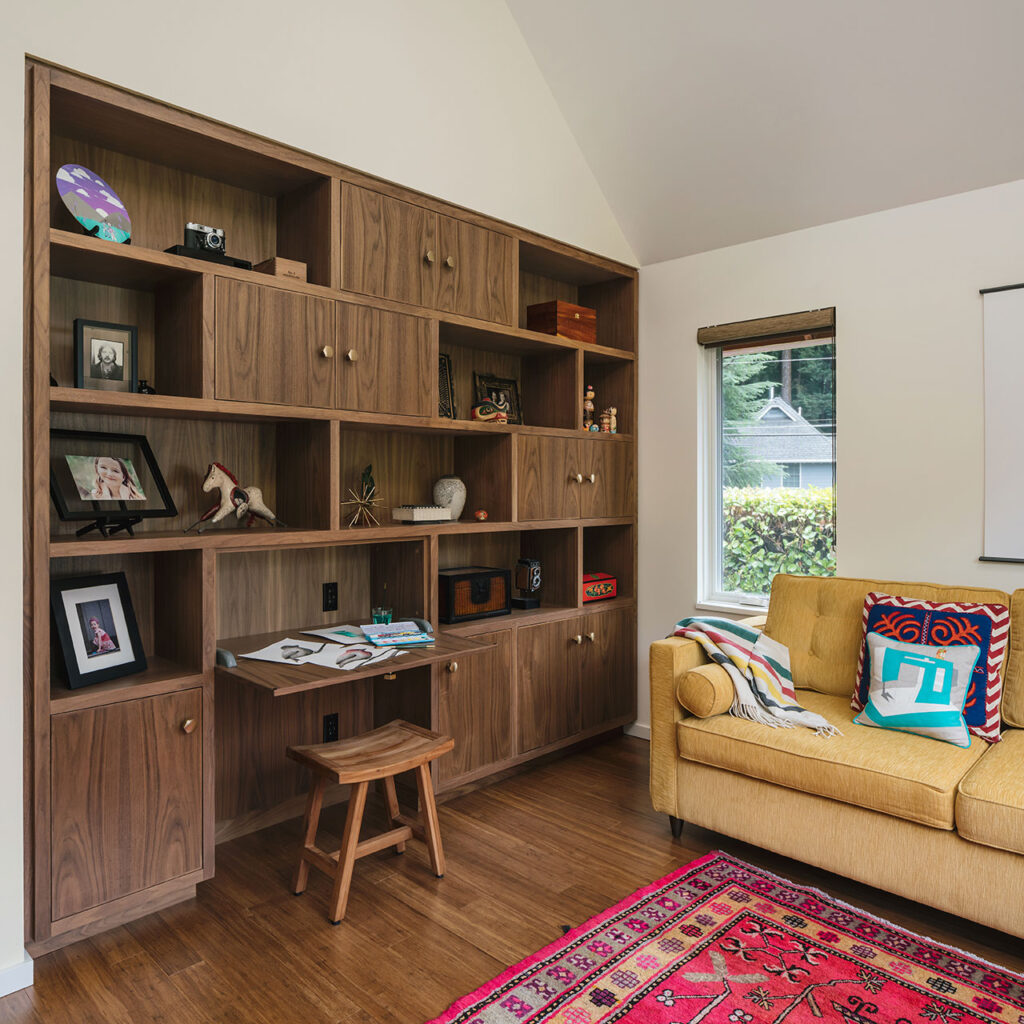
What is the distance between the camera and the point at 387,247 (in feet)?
9.29

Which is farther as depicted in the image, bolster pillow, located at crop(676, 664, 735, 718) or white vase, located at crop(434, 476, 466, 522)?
white vase, located at crop(434, 476, 466, 522)

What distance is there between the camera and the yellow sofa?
2.11 metres

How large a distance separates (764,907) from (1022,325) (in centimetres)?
217

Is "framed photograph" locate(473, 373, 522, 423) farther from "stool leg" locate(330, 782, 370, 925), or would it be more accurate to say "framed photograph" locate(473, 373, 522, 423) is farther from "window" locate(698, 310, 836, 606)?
"stool leg" locate(330, 782, 370, 925)

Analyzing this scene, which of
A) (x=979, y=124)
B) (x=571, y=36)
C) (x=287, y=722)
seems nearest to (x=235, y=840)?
(x=287, y=722)

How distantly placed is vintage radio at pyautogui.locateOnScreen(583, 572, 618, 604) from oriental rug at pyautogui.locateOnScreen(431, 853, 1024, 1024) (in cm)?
157

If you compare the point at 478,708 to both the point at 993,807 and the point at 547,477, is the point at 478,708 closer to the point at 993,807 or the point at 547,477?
the point at 547,477

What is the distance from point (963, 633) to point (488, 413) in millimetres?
1927

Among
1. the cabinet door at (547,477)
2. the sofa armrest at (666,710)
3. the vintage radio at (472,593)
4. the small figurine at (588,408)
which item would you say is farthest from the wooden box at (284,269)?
the sofa armrest at (666,710)

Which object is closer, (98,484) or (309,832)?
(98,484)

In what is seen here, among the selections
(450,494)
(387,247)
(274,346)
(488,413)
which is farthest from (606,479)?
(274,346)

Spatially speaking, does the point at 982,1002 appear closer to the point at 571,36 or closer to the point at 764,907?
the point at 764,907

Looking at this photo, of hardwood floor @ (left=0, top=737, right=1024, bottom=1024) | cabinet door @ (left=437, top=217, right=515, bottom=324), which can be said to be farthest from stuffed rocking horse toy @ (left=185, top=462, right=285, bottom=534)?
hardwood floor @ (left=0, top=737, right=1024, bottom=1024)

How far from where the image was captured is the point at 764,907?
91.7 inches
